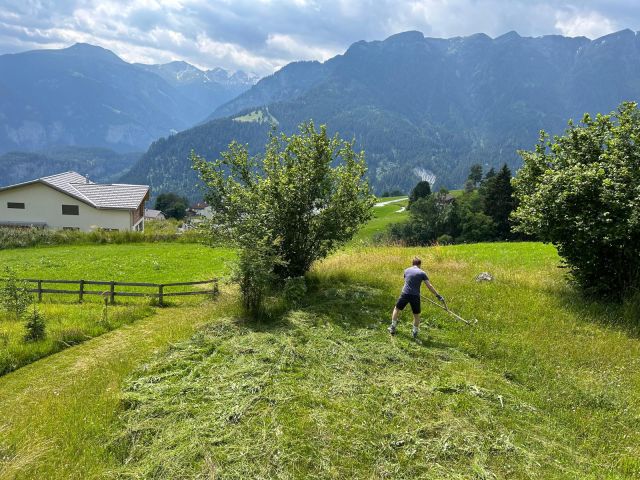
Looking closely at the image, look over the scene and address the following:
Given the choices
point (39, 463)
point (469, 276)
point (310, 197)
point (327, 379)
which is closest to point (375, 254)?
point (469, 276)

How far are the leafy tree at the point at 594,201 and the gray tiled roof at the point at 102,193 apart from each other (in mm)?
53267

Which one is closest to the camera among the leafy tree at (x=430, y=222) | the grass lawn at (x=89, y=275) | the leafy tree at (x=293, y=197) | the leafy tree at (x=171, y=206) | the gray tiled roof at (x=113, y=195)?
the grass lawn at (x=89, y=275)

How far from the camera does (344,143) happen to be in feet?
57.7

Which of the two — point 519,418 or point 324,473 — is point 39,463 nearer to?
point 324,473

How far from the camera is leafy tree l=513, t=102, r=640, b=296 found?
12930 millimetres

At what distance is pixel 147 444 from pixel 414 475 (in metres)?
4.98

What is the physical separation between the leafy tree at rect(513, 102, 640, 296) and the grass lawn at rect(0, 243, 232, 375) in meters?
12.2

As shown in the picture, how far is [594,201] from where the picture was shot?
44.5ft

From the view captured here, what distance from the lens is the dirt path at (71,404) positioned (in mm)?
7422

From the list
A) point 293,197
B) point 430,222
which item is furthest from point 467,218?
point 293,197

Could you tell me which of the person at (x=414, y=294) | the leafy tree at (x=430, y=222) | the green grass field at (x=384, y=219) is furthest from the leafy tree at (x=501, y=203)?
the person at (x=414, y=294)

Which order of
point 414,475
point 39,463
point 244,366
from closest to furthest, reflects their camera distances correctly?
point 414,475
point 39,463
point 244,366

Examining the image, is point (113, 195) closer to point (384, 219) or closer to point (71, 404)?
point (71, 404)

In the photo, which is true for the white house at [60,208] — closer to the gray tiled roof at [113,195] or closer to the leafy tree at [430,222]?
the gray tiled roof at [113,195]
